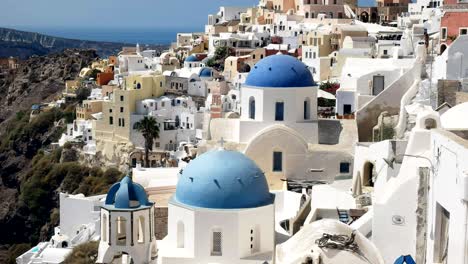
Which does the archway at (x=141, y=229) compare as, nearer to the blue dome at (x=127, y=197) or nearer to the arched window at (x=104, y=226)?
the blue dome at (x=127, y=197)

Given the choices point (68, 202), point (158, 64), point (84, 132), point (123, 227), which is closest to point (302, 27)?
point (158, 64)

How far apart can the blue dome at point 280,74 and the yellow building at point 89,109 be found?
30968mm

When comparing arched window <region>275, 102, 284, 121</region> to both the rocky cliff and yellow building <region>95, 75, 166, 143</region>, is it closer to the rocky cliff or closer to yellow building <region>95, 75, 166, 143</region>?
yellow building <region>95, 75, 166, 143</region>

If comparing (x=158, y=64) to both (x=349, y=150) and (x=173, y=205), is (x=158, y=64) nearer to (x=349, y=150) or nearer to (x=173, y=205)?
(x=349, y=150)

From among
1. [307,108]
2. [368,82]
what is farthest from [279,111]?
[368,82]

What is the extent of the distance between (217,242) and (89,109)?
1504 inches

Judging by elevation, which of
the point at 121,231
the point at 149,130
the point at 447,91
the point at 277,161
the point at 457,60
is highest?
the point at 457,60

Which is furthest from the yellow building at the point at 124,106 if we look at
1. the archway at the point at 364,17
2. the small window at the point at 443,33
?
the archway at the point at 364,17

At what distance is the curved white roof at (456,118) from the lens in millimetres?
12957

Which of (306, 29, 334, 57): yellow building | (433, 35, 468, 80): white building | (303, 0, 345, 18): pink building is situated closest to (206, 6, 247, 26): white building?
(303, 0, 345, 18): pink building

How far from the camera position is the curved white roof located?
13.0 metres

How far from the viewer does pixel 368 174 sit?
61.7ft

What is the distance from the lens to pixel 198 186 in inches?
593

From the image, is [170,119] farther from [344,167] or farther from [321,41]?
[344,167]
